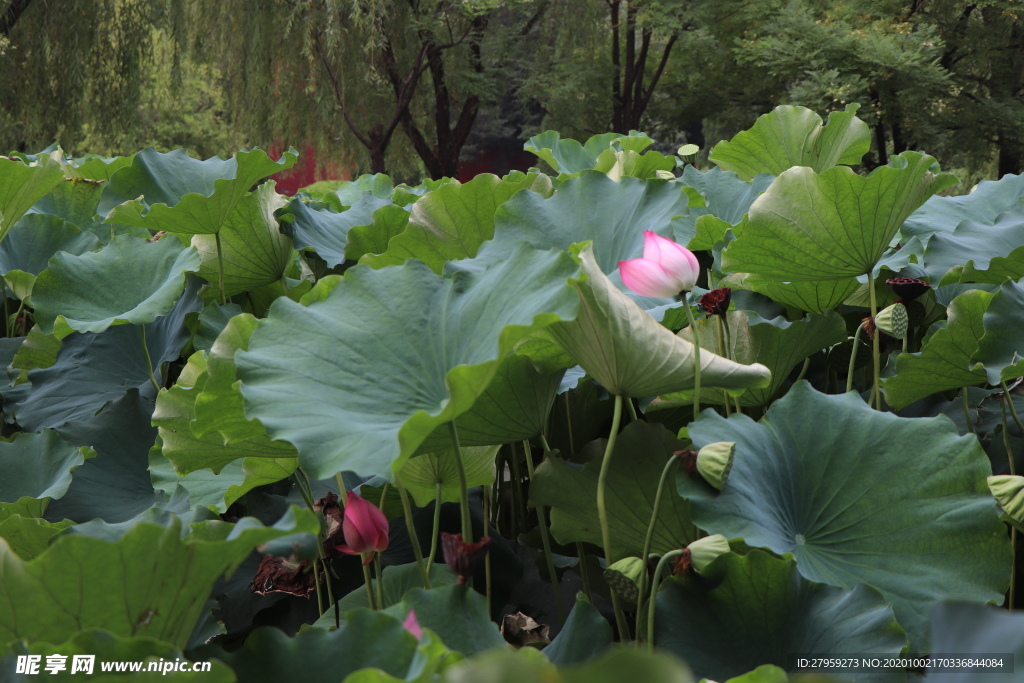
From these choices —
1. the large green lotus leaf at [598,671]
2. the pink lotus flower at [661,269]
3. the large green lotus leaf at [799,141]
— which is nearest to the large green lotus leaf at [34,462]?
the pink lotus flower at [661,269]

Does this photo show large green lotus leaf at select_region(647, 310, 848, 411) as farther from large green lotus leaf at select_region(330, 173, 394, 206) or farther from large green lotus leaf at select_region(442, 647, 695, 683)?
large green lotus leaf at select_region(330, 173, 394, 206)

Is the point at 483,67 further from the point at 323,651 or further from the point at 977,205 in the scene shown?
the point at 323,651

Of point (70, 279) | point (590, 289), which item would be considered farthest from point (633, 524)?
point (70, 279)

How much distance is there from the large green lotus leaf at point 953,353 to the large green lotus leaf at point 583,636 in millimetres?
363

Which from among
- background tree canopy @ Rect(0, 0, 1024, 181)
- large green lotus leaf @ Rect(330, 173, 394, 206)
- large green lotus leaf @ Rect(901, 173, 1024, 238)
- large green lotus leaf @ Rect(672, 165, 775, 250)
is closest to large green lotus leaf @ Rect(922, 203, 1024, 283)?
large green lotus leaf @ Rect(901, 173, 1024, 238)

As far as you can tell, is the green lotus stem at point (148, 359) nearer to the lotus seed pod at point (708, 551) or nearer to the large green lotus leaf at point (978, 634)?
the lotus seed pod at point (708, 551)

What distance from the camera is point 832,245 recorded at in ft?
2.50

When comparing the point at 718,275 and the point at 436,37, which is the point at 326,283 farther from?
the point at 436,37

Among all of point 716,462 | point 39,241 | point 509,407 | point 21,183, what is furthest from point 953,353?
point 39,241

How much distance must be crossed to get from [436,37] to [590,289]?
25.8 feet

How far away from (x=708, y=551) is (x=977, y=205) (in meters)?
0.79

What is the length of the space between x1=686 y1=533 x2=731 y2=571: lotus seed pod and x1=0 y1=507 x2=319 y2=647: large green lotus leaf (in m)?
0.26

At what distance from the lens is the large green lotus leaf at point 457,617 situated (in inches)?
19.6

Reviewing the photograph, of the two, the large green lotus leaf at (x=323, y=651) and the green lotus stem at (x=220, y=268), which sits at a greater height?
the large green lotus leaf at (x=323, y=651)
